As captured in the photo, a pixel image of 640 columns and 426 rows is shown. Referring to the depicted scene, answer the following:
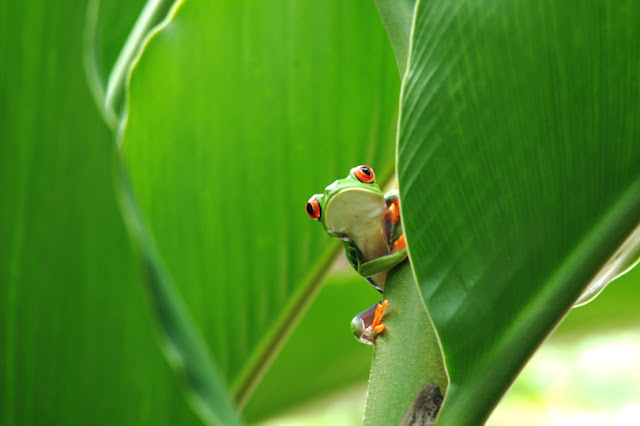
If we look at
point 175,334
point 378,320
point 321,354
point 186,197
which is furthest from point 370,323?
point 321,354

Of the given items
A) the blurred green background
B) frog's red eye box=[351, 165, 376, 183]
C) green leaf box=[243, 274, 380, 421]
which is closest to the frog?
frog's red eye box=[351, 165, 376, 183]

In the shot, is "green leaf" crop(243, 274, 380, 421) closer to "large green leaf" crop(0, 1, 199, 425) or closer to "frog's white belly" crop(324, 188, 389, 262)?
"frog's white belly" crop(324, 188, 389, 262)

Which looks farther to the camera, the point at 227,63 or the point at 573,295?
the point at 227,63

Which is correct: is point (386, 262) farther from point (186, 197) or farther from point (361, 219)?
point (186, 197)

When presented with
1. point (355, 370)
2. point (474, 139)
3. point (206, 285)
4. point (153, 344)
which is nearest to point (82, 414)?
point (153, 344)

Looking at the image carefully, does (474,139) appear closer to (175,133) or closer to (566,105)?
(566,105)

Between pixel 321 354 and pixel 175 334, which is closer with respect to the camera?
pixel 175 334
